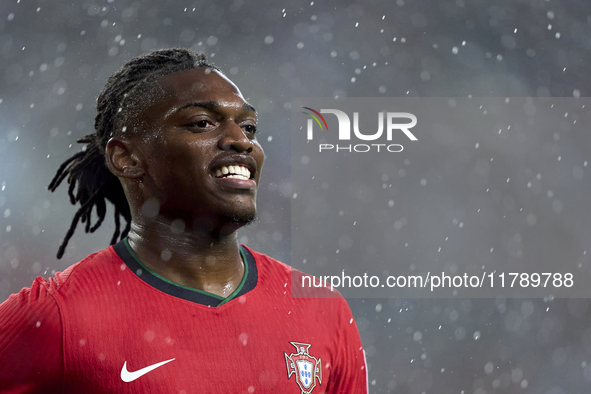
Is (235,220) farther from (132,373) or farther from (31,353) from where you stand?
(31,353)

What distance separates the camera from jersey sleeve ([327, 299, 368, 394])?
102 inches

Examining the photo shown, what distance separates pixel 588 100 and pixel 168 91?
7.16 meters

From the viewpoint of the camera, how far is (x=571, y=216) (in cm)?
775

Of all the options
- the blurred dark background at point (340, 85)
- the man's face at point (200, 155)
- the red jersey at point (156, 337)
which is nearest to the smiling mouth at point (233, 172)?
the man's face at point (200, 155)

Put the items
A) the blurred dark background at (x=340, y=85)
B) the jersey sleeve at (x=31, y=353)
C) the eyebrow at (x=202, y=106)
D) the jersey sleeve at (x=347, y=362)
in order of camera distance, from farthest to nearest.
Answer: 1. the blurred dark background at (x=340, y=85)
2. the jersey sleeve at (x=347, y=362)
3. the eyebrow at (x=202, y=106)
4. the jersey sleeve at (x=31, y=353)

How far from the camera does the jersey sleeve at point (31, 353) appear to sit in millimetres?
2078

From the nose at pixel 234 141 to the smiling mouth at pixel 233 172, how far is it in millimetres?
70

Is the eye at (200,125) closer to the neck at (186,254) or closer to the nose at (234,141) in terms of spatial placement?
the nose at (234,141)

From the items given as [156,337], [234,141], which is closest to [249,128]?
[234,141]

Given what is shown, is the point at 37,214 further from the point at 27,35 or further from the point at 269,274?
the point at 269,274

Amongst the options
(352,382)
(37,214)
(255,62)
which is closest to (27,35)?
(37,214)

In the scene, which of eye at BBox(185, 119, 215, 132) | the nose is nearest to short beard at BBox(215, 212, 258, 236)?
the nose

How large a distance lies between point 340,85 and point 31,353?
6613mm

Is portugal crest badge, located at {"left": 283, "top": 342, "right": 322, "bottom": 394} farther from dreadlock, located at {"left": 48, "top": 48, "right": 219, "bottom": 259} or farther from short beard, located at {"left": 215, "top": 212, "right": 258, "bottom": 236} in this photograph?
dreadlock, located at {"left": 48, "top": 48, "right": 219, "bottom": 259}
